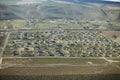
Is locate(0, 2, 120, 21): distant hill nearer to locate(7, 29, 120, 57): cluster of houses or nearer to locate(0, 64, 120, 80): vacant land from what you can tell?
locate(7, 29, 120, 57): cluster of houses

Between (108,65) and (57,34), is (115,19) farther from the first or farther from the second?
(108,65)

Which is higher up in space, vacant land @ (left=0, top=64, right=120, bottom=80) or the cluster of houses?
the cluster of houses

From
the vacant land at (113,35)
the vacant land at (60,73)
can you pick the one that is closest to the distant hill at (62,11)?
the vacant land at (113,35)

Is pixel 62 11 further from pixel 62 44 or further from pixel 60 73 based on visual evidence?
pixel 60 73

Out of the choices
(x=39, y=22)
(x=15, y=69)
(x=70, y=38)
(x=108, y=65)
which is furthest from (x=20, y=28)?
(x=108, y=65)

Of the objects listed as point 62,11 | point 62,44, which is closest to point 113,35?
point 62,44

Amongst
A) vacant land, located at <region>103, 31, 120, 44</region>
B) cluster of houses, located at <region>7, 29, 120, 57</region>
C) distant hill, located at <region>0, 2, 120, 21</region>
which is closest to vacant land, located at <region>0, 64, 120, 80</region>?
cluster of houses, located at <region>7, 29, 120, 57</region>
